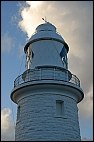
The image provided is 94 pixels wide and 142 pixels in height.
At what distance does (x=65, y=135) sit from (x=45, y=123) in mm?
1188

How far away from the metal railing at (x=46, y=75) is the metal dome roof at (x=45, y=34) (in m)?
1.99

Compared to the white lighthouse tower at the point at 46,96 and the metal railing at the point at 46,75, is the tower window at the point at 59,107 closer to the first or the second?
the white lighthouse tower at the point at 46,96

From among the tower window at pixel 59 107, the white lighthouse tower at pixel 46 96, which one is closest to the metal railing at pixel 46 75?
the white lighthouse tower at pixel 46 96

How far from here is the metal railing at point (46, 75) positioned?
15.9 m

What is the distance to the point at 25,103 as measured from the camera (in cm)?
1579

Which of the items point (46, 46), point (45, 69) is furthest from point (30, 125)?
point (46, 46)

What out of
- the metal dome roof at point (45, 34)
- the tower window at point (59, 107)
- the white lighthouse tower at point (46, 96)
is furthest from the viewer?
the metal dome roof at point (45, 34)

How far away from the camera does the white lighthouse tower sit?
1485 centimetres

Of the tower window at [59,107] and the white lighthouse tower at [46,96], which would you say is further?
the tower window at [59,107]

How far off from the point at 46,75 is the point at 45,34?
2.85m

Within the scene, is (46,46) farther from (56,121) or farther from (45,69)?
(56,121)

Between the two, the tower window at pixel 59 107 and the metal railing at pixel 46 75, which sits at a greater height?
the metal railing at pixel 46 75

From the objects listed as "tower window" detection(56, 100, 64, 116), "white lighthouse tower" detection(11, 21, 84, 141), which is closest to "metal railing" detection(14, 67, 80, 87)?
"white lighthouse tower" detection(11, 21, 84, 141)

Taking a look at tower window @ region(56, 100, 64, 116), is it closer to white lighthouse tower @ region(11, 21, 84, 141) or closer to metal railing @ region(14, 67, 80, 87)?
white lighthouse tower @ region(11, 21, 84, 141)
